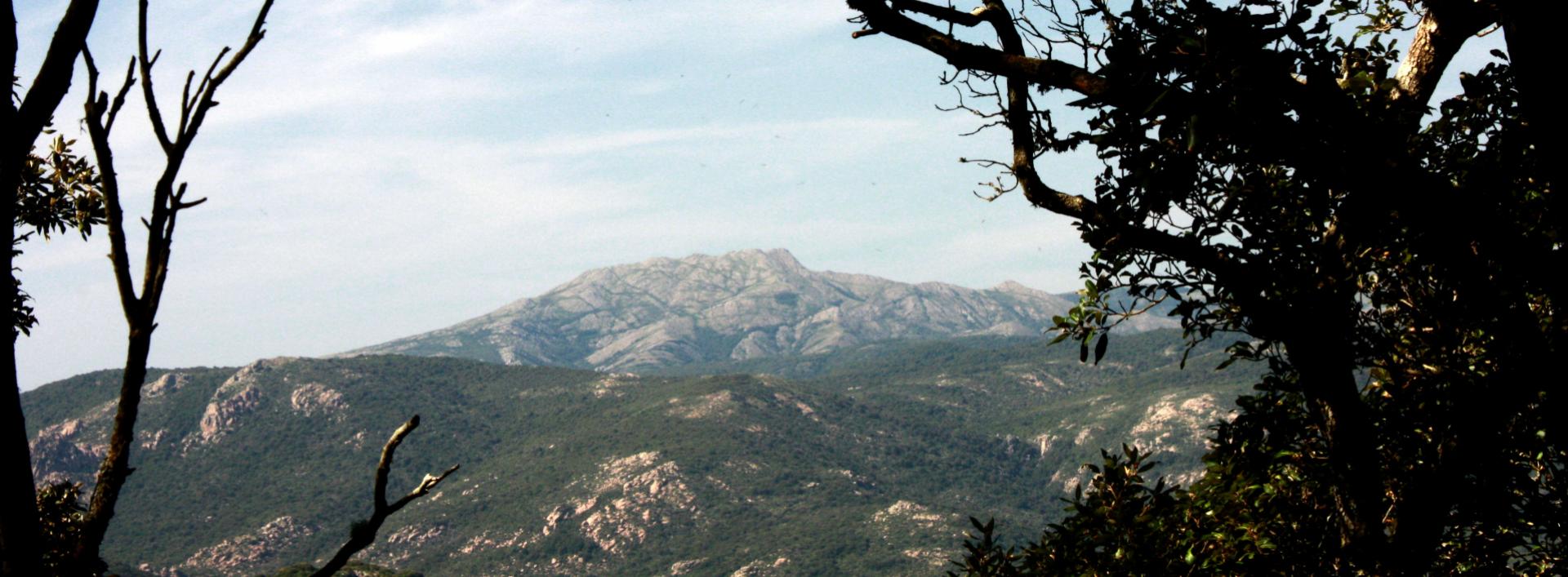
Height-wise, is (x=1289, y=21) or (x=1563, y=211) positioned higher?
(x=1289, y=21)

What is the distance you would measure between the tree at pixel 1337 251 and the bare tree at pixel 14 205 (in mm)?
5714

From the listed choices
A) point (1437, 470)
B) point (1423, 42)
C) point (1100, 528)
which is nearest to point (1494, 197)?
point (1423, 42)

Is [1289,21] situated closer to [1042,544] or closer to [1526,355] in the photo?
[1526,355]

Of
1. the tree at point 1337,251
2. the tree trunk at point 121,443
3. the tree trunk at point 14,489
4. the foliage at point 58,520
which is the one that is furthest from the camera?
the foliage at point 58,520

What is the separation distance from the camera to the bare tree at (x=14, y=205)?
331cm

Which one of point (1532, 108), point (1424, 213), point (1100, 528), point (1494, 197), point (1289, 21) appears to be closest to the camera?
point (1532, 108)

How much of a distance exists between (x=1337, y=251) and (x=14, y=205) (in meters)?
9.44

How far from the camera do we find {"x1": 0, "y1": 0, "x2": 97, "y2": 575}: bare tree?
3307 mm

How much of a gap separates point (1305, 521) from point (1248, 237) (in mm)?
2955

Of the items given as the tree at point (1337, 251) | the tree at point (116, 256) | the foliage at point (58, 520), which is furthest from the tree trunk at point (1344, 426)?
the foliage at point (58, 520)

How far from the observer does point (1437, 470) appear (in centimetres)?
912

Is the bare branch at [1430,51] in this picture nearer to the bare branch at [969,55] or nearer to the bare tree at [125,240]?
the bare branch at [969,55]

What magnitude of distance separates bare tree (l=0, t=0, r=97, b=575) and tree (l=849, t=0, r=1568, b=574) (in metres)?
5.71

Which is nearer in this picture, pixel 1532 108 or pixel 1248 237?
pixel 1532 108
